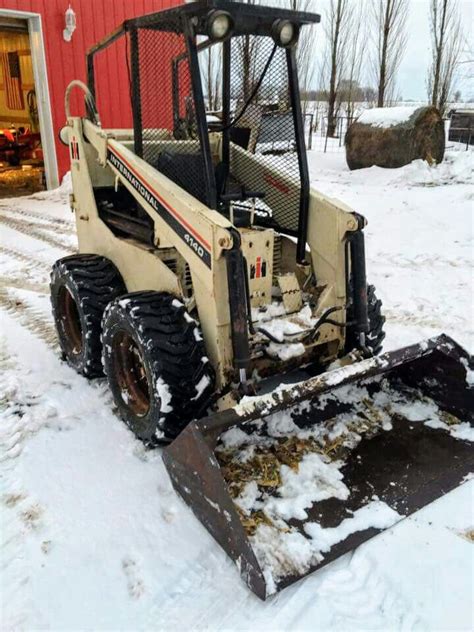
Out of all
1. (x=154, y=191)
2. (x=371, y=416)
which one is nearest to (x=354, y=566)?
(x=371, y=416)

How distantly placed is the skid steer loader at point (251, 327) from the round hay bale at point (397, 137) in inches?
332

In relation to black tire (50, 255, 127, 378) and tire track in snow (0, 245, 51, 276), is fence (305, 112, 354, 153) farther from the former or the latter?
black tire (50, 255, 127, 378)

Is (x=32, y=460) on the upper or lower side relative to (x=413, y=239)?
lower

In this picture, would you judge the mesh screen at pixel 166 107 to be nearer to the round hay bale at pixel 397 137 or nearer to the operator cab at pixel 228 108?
the operator cab at pixel 228 108

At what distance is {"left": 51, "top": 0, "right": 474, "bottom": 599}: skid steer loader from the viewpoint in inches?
106

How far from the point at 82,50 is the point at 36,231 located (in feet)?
15.0

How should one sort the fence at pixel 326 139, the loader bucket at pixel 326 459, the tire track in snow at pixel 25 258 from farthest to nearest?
1. the fence at pixel 326 139
2. the tire track in snow at pixel 25 258
3. the loader bucket at pixel 326 459

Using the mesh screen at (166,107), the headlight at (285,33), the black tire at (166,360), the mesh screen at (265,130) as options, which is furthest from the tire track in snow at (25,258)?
the headlight at (285,33)

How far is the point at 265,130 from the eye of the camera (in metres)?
3.80

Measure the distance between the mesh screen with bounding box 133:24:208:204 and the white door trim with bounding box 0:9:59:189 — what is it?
7755 mm

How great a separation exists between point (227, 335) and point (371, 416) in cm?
103

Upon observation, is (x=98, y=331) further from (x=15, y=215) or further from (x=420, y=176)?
(x=420, y=176)

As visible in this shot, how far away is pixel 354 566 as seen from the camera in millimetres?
2465

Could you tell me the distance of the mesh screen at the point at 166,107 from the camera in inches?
129
